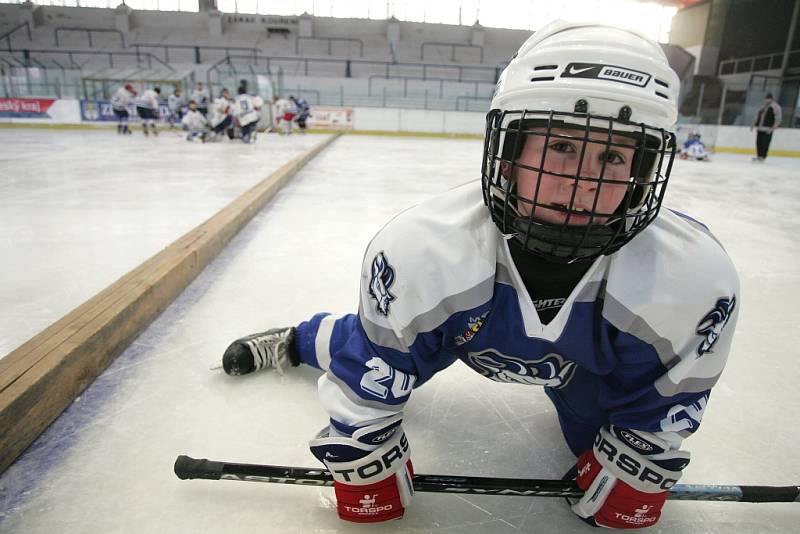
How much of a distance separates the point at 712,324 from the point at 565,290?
9.1 inches

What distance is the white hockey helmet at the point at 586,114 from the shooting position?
718mm

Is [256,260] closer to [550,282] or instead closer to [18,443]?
[18,443]

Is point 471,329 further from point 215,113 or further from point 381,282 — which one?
point 215,113

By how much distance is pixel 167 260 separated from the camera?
1940 millimetres

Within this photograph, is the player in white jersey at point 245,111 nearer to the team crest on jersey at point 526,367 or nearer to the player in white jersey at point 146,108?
the player in white jersey at point 146,108

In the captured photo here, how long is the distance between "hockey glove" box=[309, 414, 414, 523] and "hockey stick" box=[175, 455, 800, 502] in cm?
6

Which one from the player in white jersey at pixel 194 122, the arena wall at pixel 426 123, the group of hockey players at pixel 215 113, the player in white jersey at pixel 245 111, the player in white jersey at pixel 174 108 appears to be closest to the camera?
the player in white jersey at pixel 245 111

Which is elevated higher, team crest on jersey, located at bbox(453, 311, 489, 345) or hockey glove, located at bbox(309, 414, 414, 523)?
team crest on jersey, located at bbox(453, 311, 489, 345)

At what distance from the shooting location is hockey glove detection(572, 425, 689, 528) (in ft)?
2.79

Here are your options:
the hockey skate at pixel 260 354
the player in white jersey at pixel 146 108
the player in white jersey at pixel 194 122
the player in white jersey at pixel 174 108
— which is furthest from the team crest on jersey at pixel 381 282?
the player in white jersey at pixel 174 108

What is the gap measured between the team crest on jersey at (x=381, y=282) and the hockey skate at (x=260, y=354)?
0.59 metres

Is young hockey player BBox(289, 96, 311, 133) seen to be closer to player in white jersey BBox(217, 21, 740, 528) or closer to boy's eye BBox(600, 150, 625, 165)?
A: player in white jersey BBox(217, 21, 740, 528)

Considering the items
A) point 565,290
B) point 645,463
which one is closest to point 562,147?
point 565,290

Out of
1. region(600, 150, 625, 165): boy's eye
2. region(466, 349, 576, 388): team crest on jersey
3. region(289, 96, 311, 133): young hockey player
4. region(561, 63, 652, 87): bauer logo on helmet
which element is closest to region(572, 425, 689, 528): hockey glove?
region(466, 349, 576, 388): team crest on jersey
